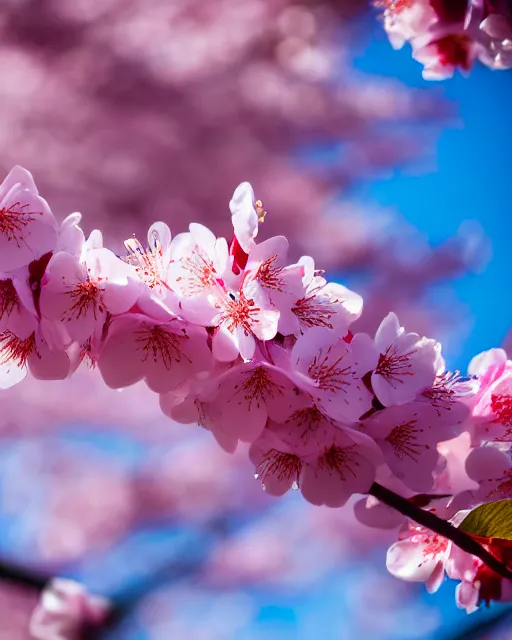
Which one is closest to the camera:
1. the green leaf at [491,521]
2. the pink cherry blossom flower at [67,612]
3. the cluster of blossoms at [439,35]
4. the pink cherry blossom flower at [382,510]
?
the green leaf at [491,521]

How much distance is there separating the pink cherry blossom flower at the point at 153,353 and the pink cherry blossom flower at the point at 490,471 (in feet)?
0.70

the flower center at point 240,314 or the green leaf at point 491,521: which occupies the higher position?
the flower center at point 240,314

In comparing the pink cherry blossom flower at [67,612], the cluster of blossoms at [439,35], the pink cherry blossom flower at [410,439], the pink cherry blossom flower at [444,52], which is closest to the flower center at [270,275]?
the pink cherry blossom flower at [410,439]

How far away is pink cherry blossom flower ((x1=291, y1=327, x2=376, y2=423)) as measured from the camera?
1.22ft

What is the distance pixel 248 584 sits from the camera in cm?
191

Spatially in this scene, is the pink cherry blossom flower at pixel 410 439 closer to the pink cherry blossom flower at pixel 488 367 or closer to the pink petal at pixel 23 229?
the pink cherry blossom flower at pixel 488 367

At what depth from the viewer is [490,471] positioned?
448 millimetres

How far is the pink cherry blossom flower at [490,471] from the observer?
0.45 meters

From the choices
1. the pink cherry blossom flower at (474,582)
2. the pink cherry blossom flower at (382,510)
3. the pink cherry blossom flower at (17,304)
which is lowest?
the pink cherry blossom flower at (474,582)

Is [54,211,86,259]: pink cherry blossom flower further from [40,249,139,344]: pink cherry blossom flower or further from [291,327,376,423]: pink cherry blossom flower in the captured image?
[291,327,376,423]: pink cherry blossom flower

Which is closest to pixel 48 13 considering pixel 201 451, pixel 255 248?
pixel 201 451

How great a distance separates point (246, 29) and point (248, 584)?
171cm

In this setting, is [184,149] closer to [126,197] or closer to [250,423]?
[126,197]

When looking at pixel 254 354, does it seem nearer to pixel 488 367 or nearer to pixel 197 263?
pixel 197 263
